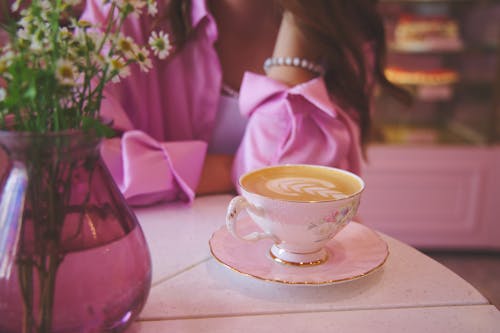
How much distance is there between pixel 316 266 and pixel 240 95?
0.53 m

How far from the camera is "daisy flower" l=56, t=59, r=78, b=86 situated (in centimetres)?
44

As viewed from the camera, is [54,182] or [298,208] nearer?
[54,182]

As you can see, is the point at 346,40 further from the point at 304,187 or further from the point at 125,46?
the point at 125,46

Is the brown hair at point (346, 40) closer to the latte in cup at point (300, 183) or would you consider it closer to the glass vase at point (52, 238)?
the latte in cup at point (300, 183)

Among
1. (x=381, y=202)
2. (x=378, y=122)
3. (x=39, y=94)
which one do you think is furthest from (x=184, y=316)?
(x=378, y=122)

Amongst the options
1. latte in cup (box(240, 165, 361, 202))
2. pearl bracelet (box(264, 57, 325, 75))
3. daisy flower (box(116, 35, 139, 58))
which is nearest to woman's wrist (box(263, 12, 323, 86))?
pearl bracelet (box(264, 57, 325, 75))

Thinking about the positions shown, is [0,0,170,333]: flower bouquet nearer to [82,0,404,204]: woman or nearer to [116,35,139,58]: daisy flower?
[116,35,139,58]: daisy flower

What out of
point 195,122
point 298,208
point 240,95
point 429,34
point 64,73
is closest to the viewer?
point 64,73

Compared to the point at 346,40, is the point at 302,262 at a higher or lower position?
lower

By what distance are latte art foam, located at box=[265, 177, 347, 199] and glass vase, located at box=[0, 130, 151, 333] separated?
0.27m

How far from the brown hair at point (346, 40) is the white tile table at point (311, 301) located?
0.57 metres

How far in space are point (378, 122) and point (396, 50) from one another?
0.36 m

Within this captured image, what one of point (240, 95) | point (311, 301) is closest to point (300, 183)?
point (311, 301)

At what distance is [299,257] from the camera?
71 cm
